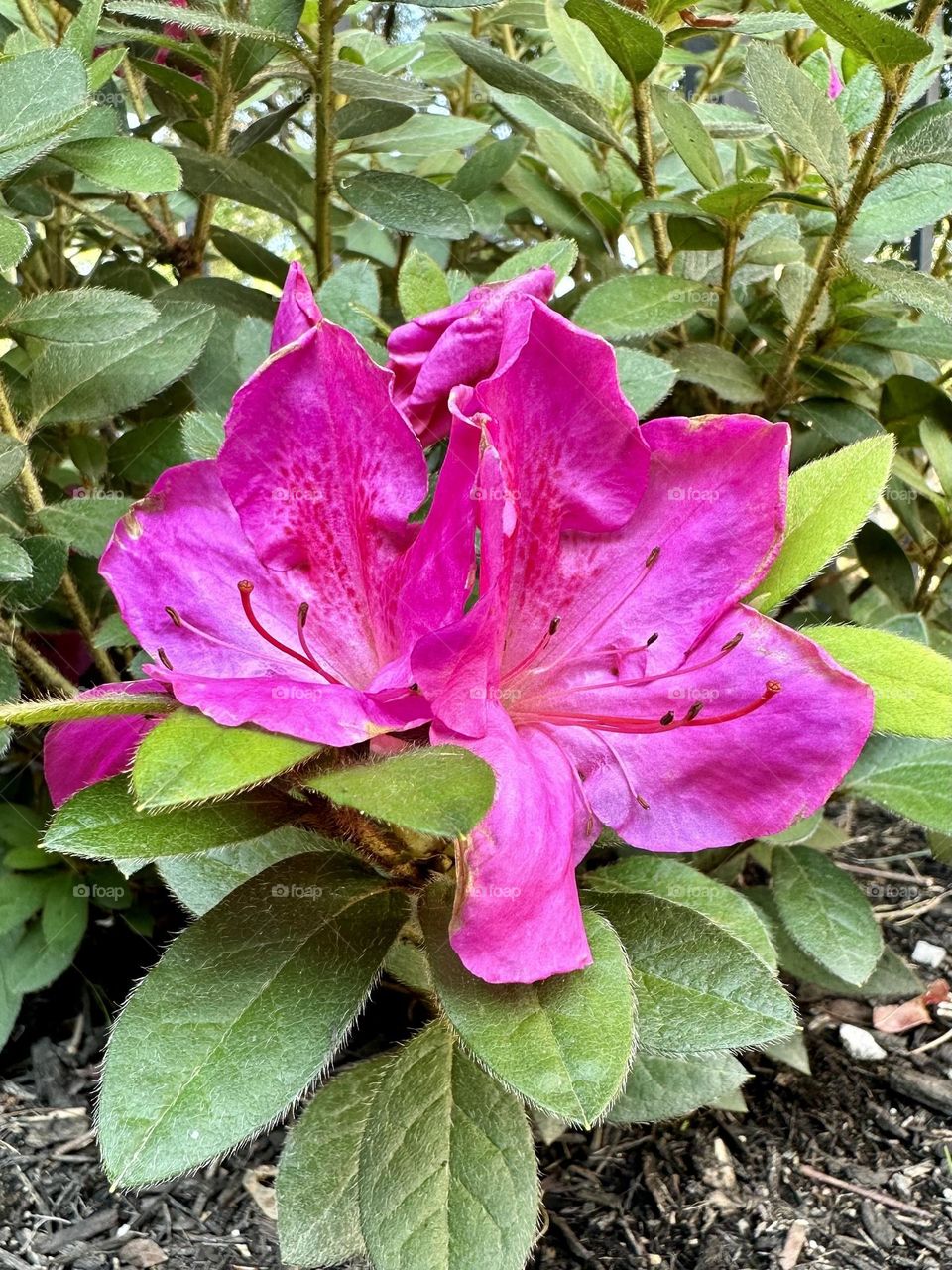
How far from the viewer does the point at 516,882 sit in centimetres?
66

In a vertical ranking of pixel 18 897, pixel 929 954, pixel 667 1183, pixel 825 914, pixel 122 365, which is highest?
pixel 122 365

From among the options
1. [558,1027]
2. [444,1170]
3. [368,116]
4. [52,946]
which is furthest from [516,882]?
[368,116]

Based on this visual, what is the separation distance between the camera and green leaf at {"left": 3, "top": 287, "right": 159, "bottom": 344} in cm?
102

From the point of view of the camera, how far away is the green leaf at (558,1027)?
65cm

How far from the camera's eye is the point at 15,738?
1.50 metres

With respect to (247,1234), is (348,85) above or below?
above

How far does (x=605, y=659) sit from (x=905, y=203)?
0.70 metres

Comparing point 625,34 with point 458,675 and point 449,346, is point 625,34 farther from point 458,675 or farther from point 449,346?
point 458,675

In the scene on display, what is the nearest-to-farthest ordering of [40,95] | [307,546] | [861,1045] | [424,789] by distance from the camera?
[424,789], [307,546], [40,95], [861,1045]

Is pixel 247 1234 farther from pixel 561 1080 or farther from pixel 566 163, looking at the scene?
pixel 566 163

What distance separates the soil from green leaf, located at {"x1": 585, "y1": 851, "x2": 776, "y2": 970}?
427 millimetres

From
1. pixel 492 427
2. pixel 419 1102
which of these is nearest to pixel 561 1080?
pixel 419 1102

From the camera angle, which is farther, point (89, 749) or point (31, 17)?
point (31, 17)

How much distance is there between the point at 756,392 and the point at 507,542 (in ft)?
2.28
